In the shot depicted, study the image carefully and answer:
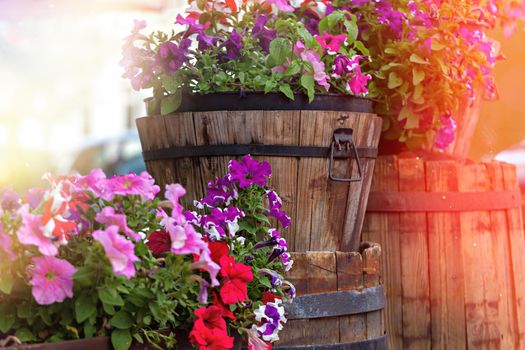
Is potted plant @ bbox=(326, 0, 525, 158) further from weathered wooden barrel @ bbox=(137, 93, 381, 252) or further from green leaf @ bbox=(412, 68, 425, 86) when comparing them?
weathered wooden barrel @ bbox=(137, 93, 381, 252)

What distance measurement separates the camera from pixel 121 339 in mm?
1834

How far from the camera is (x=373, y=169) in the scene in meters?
3.26

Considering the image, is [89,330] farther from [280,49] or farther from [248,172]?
[280,49]

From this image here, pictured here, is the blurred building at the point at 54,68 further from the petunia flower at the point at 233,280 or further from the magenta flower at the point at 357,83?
the petunia flower at the point at 233,280

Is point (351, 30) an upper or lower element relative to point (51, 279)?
upper

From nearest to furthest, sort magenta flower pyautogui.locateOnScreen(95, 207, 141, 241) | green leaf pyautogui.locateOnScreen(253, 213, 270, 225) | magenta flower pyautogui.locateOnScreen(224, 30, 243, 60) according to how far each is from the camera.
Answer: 1. magenta flower pyautogui.locateOnScreen(95, 207, 141, 241)
2. green leaf pyautogui.locateOnScreen(253, 213, 270, 225)
3. magenta flower pyautogui.locateOnScreen(224, 30, 243, 60)

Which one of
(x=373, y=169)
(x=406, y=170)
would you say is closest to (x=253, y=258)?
(x=373, y=169)

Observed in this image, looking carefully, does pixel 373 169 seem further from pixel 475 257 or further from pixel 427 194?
pixel 475 257

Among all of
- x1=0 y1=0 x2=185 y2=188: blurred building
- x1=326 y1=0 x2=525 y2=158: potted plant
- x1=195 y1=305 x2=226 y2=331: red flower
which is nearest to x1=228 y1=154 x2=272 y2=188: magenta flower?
x1=195 y1=305 x2=226 y2=331: red flower

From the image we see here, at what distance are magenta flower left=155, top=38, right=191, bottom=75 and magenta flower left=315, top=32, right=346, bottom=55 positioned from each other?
49 cm

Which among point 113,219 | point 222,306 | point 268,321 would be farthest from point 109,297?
point 268,321

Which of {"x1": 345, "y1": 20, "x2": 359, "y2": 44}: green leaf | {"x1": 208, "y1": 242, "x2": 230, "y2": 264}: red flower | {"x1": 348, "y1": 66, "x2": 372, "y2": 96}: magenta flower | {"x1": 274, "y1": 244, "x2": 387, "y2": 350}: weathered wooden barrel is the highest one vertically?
{"x1": 345, "y1": 20, "x2": 359, "y2": 44}: green leaf

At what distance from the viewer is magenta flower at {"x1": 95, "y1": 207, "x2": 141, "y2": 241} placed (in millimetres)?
1817

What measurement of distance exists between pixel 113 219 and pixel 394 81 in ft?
5.96
